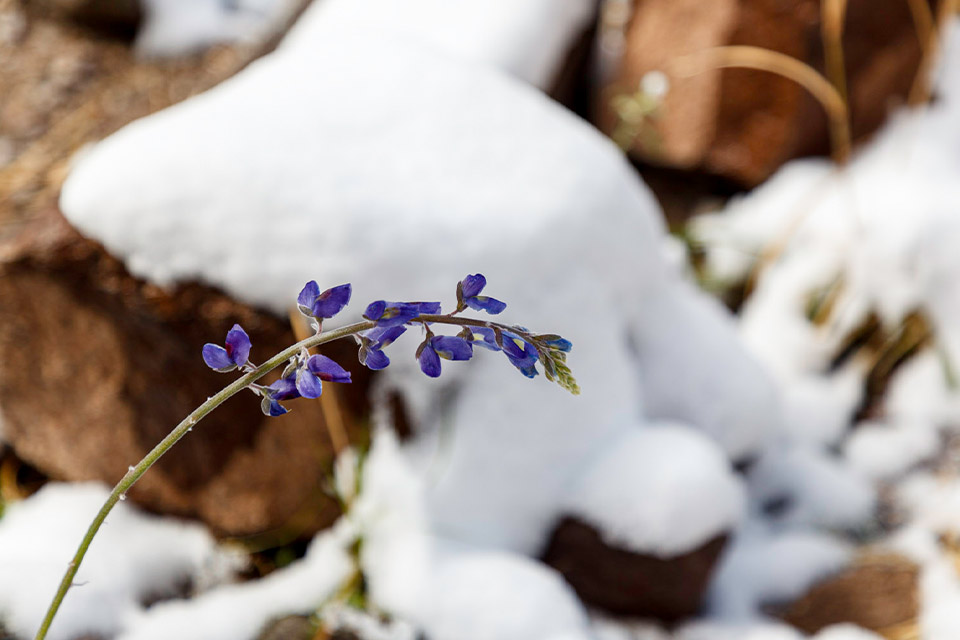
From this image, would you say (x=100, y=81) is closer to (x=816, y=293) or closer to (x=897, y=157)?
(x=816, y=293)

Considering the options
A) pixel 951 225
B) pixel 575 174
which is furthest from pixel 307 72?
pixel 951 225

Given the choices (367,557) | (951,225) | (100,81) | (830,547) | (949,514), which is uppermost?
(951,225)

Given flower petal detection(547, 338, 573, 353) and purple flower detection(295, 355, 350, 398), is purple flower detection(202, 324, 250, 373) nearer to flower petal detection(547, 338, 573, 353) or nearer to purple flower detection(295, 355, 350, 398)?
purple flower detection(295, 355, 350, 398)

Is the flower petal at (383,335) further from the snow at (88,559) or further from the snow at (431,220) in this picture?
the snow at (88,559)

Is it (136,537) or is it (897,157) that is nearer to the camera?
(136,537)

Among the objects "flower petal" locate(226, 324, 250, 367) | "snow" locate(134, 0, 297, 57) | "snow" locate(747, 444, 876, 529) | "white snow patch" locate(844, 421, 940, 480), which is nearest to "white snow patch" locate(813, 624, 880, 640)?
"snow" locate(747, 444, 876, 529)

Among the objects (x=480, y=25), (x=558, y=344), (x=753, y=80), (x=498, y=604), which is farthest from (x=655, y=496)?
(x=753, y=80)

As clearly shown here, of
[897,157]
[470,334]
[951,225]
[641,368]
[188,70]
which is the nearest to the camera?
[470,334]

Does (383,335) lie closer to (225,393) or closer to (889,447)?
(225,393)
